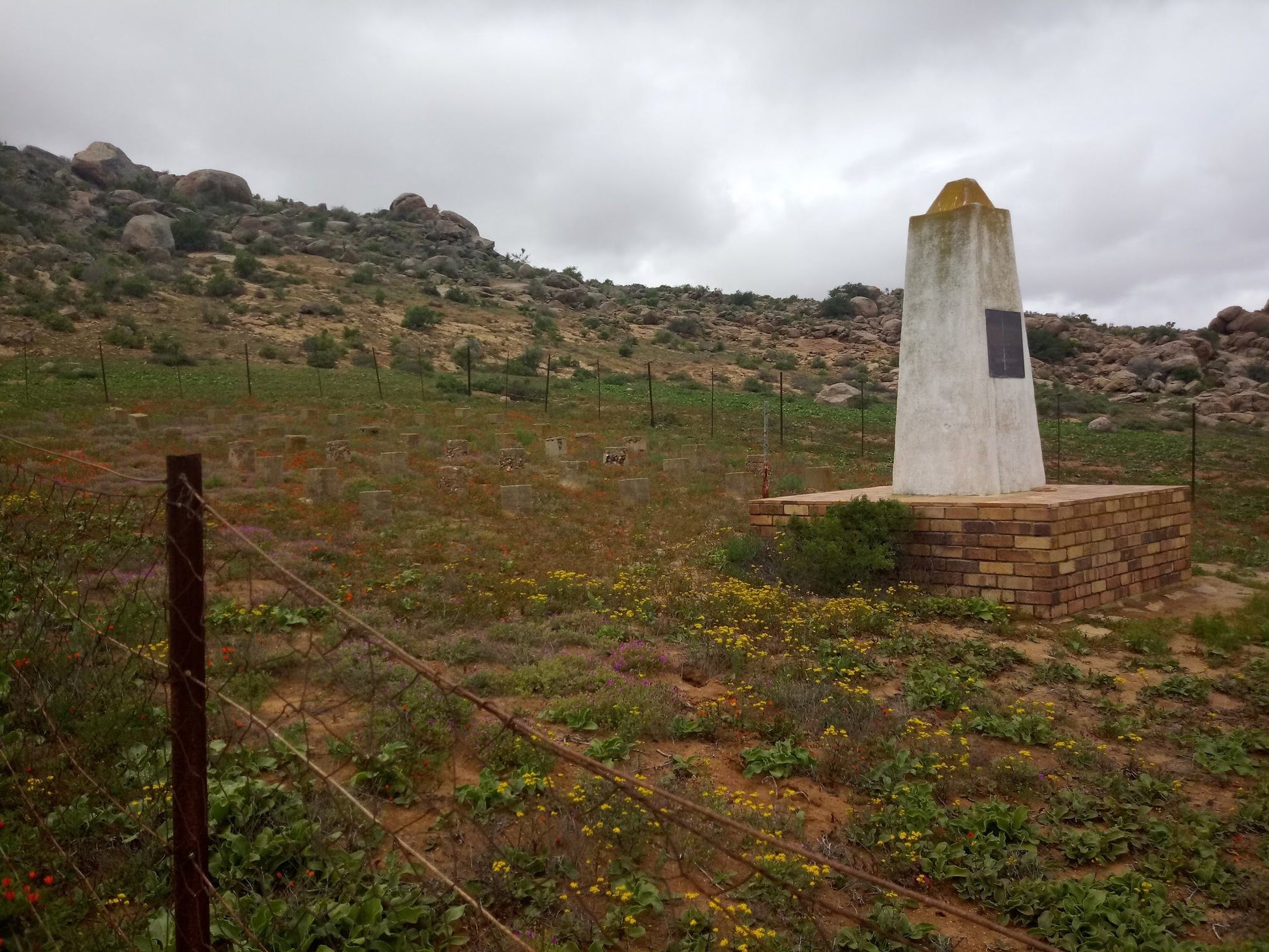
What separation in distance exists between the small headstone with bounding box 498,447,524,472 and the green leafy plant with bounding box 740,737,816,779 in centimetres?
1066

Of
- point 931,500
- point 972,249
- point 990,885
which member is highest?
point 972,249

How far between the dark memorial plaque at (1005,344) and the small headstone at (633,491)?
5808 mm

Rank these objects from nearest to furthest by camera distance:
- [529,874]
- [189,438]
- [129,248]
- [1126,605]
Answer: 1. [529,874]
2. [1126,605]
3. [189,438]
4. [129,248]

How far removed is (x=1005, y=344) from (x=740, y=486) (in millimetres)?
5939

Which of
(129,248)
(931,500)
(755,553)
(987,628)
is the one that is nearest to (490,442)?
(755,553)

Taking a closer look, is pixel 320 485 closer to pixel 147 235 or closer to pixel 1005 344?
A: pixel 1005 344

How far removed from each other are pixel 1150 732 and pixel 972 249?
17.3 feet

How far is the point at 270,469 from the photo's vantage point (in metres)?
12.7

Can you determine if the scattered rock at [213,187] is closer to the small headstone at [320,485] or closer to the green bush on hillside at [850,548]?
the small headstone at [320,485]

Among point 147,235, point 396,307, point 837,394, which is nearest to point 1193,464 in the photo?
point 837,394

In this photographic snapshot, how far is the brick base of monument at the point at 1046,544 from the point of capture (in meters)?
7.37

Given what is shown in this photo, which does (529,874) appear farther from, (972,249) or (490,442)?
(490,442)

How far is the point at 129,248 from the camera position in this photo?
146 ft

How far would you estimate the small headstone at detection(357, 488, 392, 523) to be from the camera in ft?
34.4
